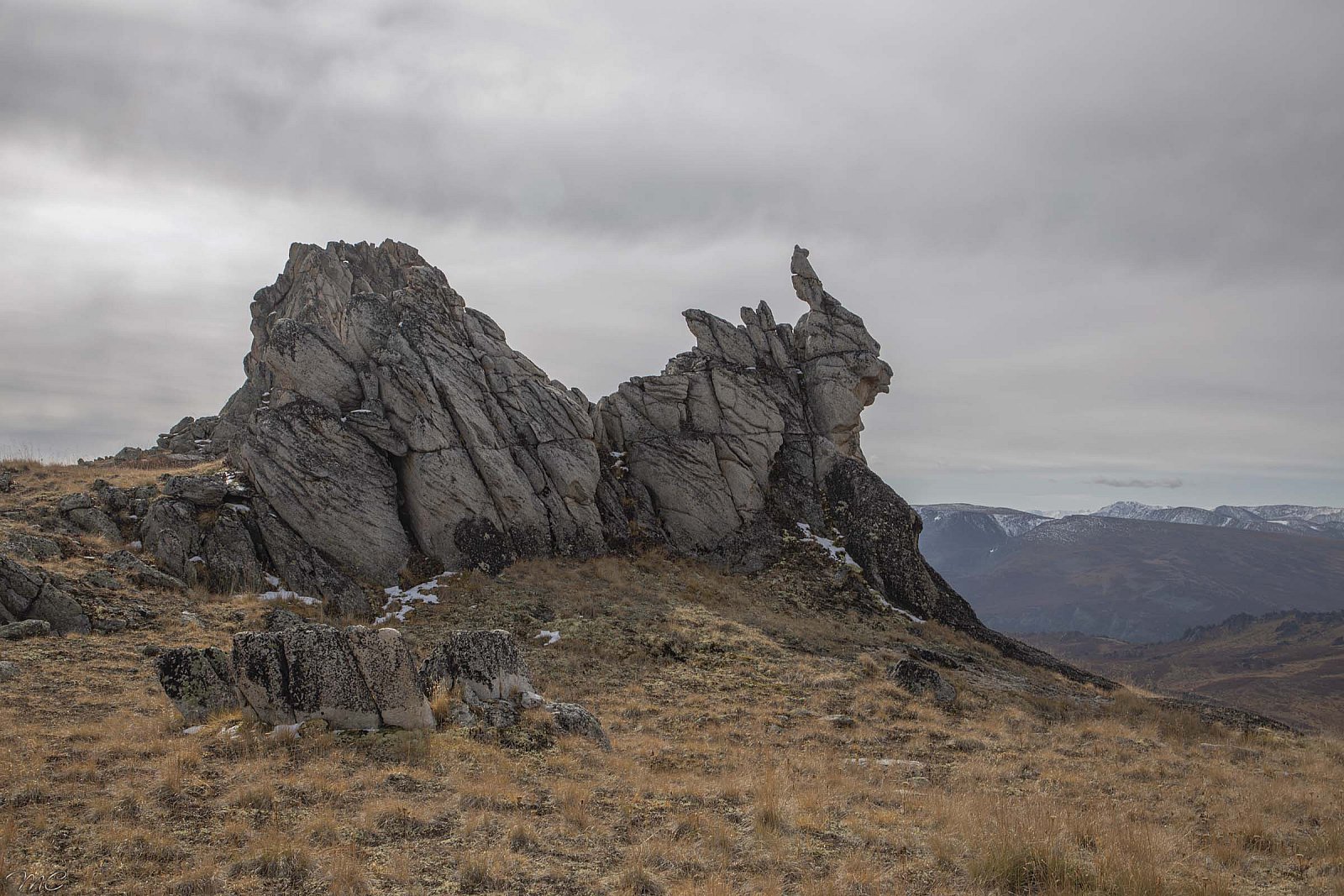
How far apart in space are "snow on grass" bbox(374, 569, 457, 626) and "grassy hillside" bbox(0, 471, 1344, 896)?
3.84 metres

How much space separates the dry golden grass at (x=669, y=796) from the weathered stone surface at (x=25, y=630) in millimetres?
1134

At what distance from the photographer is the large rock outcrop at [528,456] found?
31.4m

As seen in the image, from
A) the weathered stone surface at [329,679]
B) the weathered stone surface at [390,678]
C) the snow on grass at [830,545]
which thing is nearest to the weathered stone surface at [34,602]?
the weathered stone surface at [329,679]

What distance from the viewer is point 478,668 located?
17047 mm

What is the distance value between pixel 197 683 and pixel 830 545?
103 ft

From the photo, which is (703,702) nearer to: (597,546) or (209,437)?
(597,546)

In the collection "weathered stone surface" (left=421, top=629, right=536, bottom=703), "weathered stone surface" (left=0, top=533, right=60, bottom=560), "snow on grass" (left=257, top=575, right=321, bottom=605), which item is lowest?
"weathered stone surface" (left=421, top=629, right=536, bottom=703)

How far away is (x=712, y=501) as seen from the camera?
133 feet

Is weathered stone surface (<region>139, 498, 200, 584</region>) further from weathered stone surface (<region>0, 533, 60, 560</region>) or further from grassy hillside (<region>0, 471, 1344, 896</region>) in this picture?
weathered stone surface (<region>0, 533, 60, 560</region>)

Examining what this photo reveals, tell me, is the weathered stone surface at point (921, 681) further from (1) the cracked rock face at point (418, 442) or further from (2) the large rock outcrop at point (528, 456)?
(1) the cracked rock face at point (418, 442)

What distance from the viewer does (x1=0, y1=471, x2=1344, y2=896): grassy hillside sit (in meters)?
9.06

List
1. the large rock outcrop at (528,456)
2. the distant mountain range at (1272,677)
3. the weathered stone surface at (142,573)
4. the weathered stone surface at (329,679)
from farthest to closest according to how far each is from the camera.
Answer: the distant mountain range at (1272,677), the large rock outcrop at (528,456), the weathered stone surface at (142,573), the weathered stone surface at (329,679)

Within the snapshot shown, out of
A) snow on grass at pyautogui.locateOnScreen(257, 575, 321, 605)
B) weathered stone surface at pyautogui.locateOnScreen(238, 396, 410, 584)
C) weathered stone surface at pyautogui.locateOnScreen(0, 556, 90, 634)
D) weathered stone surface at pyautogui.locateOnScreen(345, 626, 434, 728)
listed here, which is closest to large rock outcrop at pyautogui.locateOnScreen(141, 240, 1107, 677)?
weathered stone surface at pyautogui.locateOnScreen(238, 396, 410, 584)

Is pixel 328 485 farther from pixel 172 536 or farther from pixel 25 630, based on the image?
pixel 25 630
